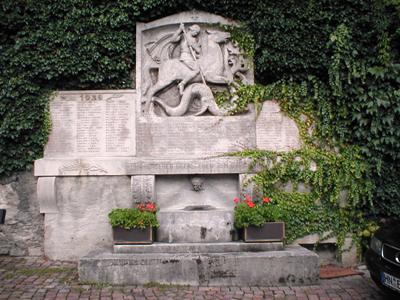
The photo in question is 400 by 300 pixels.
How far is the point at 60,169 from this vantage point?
6691 millimetres

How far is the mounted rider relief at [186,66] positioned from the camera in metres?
6.95

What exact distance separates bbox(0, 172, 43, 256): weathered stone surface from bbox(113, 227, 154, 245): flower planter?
1.92m

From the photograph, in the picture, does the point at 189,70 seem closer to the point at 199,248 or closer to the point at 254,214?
the point at 254,214

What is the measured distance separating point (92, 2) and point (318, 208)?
216 inches

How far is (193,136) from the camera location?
22.6 ft

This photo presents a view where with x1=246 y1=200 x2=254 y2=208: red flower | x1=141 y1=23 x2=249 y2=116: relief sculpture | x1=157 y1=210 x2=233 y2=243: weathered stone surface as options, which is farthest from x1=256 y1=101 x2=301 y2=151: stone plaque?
x1=157 y1=210 x2=233 y2=243: weathered stone surface

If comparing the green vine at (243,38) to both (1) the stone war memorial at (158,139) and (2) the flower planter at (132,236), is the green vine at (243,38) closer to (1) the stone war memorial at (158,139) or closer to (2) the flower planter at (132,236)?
(1) the stone war memorial at (158,139)

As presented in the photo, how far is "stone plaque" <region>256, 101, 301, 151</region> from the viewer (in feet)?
22.6

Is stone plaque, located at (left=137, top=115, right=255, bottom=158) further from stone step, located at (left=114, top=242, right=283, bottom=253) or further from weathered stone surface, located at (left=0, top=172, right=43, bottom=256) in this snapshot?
weathered stone surface, located at (left=0, top=172, right=43, bottom=256)

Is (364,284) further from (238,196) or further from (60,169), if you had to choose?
(60,169)

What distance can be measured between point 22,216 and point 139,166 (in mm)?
2367

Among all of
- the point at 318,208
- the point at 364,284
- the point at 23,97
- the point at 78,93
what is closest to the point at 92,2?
the point at 78,93

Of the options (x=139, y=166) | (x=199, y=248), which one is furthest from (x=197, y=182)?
(x=199, y=248)

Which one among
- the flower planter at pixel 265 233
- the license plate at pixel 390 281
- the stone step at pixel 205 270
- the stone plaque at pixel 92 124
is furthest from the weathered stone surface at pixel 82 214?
the license plate at pixel 390 281
